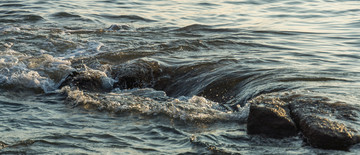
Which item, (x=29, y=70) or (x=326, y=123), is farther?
(x=29, y=70)

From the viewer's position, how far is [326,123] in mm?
4332

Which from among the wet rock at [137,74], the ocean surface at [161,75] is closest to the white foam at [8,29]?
the ocean surface at [161,75]

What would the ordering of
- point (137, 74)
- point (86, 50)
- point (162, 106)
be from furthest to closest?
point (86, 50) < point (137, 74) < point (162, 106)

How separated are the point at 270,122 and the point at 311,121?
36 cm

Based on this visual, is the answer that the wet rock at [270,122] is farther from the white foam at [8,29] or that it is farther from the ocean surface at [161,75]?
the white foam at [8,29]

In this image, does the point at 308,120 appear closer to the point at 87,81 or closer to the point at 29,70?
the point at 87,81

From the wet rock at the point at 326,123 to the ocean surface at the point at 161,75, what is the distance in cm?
10

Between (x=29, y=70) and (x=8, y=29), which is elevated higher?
(x=8, y=29)

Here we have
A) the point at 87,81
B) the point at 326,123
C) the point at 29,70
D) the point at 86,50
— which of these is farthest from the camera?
the point at 86,50

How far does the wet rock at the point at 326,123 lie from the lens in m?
4.16

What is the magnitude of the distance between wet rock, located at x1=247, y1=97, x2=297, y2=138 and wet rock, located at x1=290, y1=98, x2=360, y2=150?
0.12m

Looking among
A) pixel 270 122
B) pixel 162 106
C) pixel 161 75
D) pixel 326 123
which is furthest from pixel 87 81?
pixel 326 123

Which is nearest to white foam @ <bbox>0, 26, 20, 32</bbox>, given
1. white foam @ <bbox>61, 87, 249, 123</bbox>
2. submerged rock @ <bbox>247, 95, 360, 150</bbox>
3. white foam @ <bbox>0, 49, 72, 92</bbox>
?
white foam @ <bbox>0, 49, 72, 92</bbox>

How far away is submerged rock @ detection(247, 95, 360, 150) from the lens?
4.18 m
